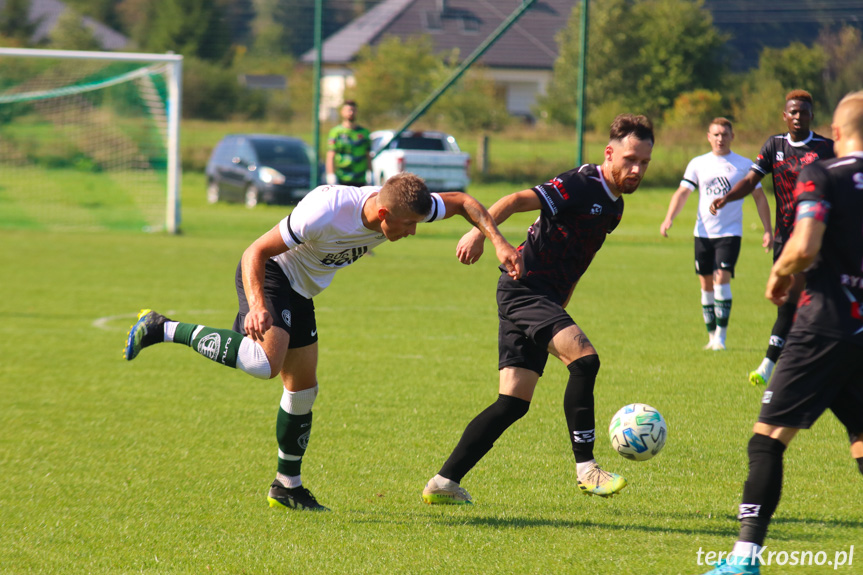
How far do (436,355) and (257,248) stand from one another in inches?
177

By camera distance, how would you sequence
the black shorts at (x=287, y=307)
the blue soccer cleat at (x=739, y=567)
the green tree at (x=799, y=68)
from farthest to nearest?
1. the green tree at (x=799, y=68)
2. the black shorts at (x=287, y=307)
3. the blue soccer cleat at (x=739, y=567)

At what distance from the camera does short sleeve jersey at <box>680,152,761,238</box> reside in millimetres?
9484

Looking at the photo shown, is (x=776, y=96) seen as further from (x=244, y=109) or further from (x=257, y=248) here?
(x=257, y=248)

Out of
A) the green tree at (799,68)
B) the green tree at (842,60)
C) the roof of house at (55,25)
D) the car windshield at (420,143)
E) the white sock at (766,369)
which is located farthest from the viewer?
the roof of house at (55,25)

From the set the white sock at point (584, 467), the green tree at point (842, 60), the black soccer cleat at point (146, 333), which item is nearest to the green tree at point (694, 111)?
the green tree at point (842, 60)

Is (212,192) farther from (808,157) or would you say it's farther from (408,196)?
(408,196)

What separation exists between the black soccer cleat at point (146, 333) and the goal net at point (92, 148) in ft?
48.3

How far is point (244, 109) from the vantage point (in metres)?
27.7

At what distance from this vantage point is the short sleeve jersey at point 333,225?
4.45m

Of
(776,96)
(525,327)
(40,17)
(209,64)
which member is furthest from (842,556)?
(40,17)

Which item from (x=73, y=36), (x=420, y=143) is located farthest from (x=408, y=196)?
(x=73, y=36)

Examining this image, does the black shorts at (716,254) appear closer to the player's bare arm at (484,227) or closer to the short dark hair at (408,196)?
the player's bare arm at (484,227)

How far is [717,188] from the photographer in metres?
9.65

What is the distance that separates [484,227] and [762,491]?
1.62m
